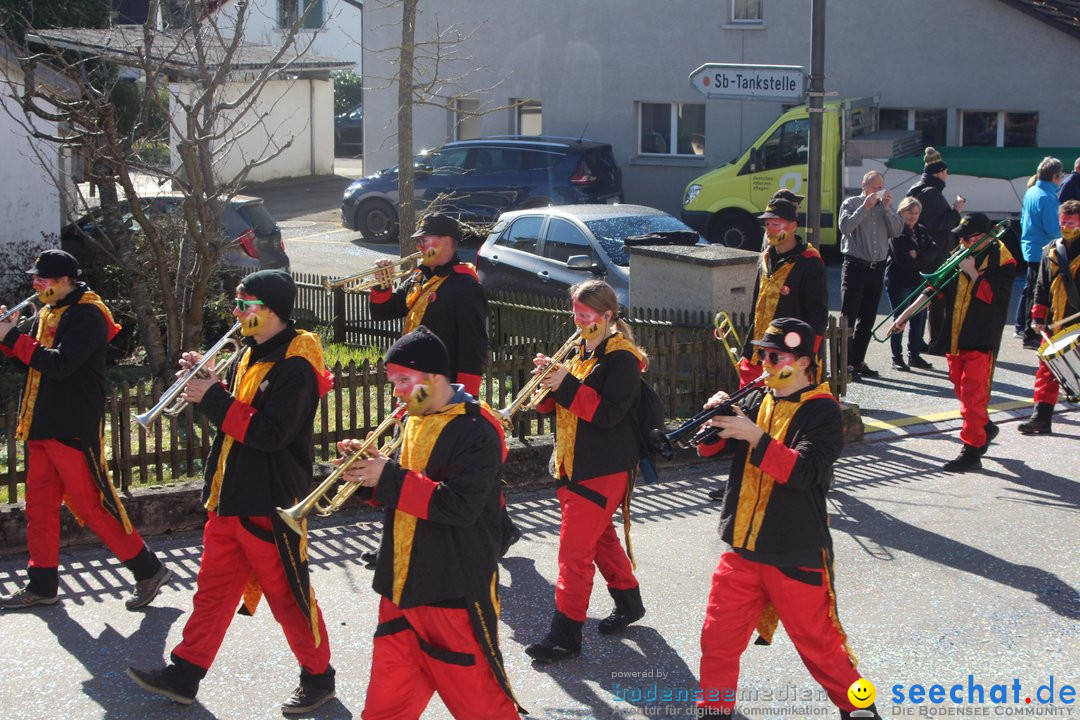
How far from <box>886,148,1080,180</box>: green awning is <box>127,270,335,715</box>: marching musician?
46.0 ft

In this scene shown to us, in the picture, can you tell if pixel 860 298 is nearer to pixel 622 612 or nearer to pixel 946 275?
pixel 946 275

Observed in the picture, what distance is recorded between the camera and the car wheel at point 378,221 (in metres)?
21.5

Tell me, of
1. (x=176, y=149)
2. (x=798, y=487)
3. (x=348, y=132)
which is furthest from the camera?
(x=348, y=132)

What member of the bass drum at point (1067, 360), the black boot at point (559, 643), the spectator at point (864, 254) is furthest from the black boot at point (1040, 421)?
the black boot at point (559, 643)

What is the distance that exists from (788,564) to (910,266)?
788cm

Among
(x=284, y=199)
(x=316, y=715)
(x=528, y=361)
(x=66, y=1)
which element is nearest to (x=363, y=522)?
(x=528, y=361)

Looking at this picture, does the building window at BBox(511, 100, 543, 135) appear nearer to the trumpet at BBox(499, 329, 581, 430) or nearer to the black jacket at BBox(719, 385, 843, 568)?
the trumpet at BBox(499, 329, 581, 430)

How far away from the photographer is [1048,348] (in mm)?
8711

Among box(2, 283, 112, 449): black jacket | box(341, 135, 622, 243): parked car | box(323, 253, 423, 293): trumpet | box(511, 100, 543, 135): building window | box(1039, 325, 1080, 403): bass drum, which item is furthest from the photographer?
box(511, 100, 543, 135): building window

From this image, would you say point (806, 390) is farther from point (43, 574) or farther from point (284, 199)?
point (284, 199)

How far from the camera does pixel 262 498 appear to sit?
16.9ft

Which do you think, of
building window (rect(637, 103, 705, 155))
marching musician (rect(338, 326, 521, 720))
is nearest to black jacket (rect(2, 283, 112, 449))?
marching musician (rect(338, 326, 521, 720))

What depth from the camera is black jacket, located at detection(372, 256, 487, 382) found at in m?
6.84

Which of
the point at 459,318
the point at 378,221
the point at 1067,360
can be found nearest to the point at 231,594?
the point at 459,318
